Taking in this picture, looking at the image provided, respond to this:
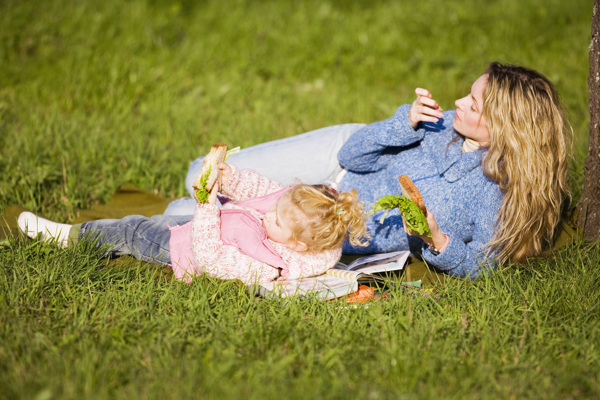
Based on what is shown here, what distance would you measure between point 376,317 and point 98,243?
1699 millimetres

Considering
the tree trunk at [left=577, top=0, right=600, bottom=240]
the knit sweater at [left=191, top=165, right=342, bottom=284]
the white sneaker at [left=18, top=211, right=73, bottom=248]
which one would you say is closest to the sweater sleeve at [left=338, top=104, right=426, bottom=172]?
the knit sweater at [left=191, top=165, right=342, bottom=284]

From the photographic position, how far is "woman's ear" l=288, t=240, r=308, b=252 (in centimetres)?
308

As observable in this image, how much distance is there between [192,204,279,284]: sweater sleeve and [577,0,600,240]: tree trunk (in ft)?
6.78

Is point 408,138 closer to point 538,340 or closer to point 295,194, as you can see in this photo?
point 295,194

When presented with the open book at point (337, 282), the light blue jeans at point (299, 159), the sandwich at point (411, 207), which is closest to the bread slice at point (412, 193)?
the sandwich at point (411, 207)

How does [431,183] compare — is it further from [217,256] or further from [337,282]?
[217,256]

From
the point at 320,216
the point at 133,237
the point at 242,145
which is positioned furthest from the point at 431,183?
the point at 242,145

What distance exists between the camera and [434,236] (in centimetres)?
311

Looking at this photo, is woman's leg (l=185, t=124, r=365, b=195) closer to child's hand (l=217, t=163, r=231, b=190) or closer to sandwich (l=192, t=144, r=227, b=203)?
child's hand (l=217, t=163, r=231, b=190)

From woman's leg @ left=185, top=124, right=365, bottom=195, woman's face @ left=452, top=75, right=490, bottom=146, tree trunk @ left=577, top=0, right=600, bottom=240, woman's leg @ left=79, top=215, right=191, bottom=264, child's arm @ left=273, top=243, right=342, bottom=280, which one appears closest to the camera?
child's arm @ left=273, top=243, right=342, bottom=280

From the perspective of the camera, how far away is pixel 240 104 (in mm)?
5949

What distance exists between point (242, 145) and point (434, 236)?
7.80 feet

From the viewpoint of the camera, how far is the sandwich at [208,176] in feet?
9.80

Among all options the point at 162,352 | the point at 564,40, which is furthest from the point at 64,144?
the point at 564,40
